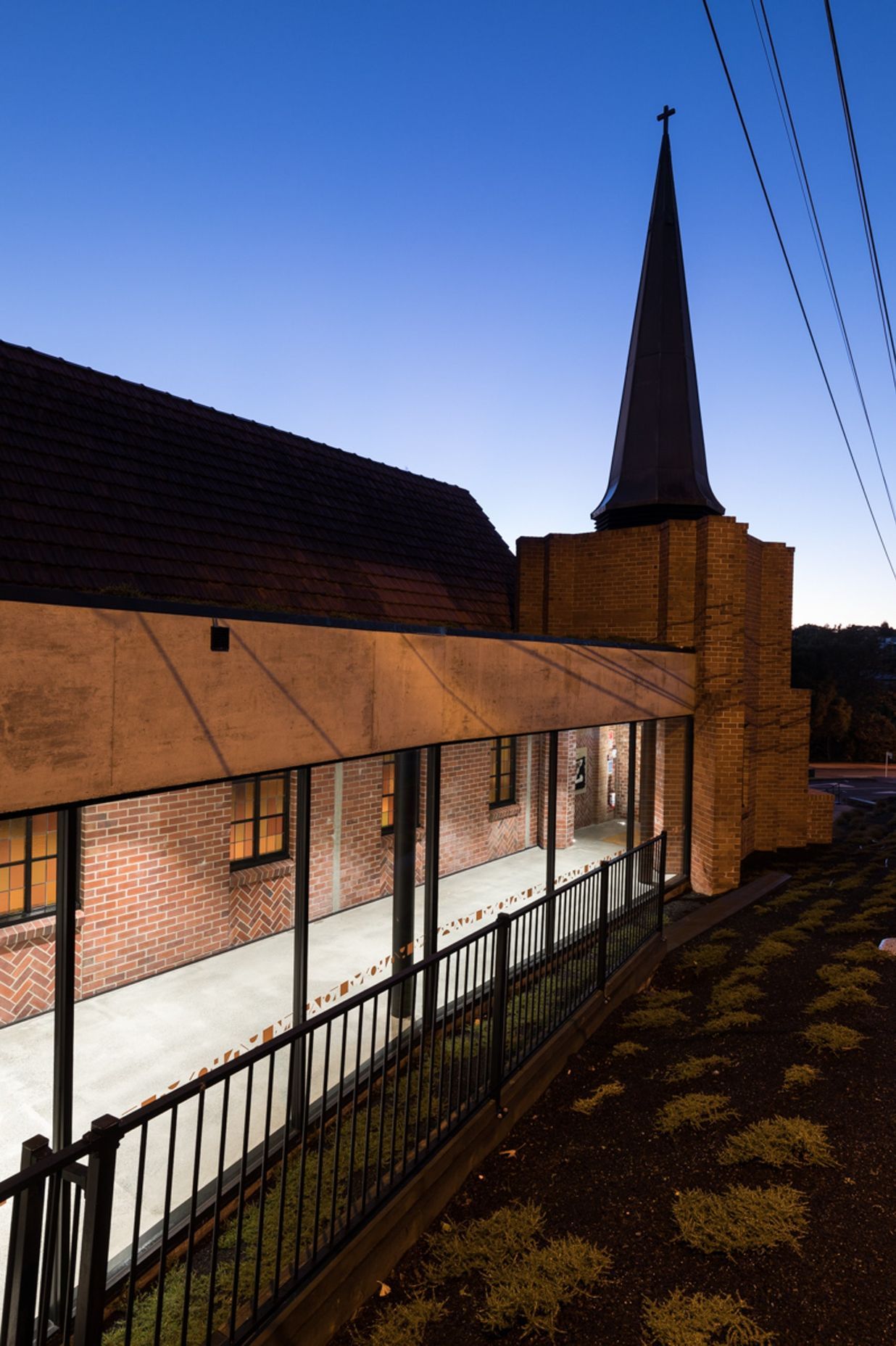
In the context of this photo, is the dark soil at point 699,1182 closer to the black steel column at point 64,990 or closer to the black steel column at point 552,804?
the black steel column at point 64,990

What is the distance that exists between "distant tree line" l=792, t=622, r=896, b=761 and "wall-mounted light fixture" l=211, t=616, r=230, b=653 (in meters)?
50.0

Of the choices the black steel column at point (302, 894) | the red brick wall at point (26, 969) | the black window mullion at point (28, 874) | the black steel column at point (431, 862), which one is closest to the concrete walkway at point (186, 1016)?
the red brick wall at point (26, 969)

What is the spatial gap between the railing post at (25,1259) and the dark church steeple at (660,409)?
14.6 metres

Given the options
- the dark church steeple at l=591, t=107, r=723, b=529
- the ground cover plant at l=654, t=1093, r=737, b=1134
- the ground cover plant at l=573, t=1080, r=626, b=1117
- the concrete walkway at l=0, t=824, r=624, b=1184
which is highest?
the dark church steeple at l=591, t=107, r=723, b=529

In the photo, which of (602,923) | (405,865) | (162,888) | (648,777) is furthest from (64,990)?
(648,777)

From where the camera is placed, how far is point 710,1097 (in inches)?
207

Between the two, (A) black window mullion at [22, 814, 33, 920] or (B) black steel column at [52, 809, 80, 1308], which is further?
(A) black window mullion at [22, 814, 33, 920]

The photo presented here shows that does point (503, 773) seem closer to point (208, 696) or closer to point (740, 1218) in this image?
point (208, 696)

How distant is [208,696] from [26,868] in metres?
4.23

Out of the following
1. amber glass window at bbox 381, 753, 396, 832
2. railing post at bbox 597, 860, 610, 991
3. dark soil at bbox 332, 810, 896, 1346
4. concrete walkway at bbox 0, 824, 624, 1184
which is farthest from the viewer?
amber glass window at bbox 381, 753, 396, 832

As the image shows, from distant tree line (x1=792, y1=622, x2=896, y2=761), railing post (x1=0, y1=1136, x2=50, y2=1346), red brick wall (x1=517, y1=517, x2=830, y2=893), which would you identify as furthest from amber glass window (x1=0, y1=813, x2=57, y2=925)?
distant tree line (x1=792, y1=622, x2=896, y2=761)

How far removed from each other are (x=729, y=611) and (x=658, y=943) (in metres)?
6.01

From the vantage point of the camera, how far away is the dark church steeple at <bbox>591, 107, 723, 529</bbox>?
15.1m

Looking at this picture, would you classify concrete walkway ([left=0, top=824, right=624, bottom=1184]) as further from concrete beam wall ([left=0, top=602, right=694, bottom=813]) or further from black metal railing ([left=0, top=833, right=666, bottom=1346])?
concrete beam wall ([left=0, top=602, right=694, bottom=813])
